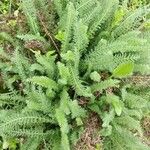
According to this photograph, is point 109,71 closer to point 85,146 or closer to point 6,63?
point 85,146

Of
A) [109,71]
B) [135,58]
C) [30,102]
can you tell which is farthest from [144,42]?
[30,102]

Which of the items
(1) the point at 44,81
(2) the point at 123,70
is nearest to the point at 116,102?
(2) the point at 123,70

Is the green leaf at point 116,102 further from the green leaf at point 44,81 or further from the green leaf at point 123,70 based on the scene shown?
the green leaf at point 44,81

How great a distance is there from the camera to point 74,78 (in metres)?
3.71

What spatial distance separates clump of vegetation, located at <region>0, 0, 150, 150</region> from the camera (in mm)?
3758

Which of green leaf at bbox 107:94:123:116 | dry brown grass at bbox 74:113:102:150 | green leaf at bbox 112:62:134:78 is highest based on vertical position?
green leaf at bbox 112:62:134:78

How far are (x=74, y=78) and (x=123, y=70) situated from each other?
45 cm

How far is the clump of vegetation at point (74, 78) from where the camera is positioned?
3.76m

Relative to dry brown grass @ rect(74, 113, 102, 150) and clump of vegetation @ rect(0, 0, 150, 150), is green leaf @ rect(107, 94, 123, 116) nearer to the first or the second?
clump of vegetation @ rect(0, 0, 150, 150)

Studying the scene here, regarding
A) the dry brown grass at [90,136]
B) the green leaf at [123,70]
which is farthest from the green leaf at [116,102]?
the dry brown grass at [90,136]

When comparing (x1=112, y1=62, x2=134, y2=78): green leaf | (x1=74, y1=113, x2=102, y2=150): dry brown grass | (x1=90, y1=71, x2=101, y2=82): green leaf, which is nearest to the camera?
(x1=112, y1=62, x2=134, y2=78): green leaf

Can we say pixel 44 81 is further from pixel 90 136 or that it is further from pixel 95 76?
pixel 90 136

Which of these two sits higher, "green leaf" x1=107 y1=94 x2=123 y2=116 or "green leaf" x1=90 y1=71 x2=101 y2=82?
"green leaf" x1=90 y1=71 x2=101 y2=82

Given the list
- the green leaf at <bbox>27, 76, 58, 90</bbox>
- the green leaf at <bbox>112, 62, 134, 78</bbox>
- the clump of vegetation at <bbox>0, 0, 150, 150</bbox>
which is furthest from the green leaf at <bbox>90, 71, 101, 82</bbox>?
the green leaf at <bbox>27, 76, 58, 90</bbox>
